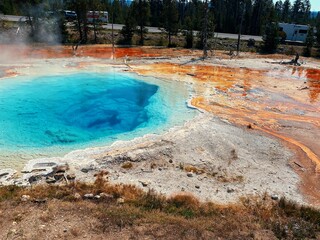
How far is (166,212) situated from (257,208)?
2806 millimetres

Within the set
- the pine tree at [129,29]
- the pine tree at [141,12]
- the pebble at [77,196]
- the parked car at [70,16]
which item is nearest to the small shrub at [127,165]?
the pebble at [77,196]

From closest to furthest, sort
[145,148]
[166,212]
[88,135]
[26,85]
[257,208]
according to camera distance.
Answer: [166,212] → [257,208] → [145,148] → [88,135] → [26,85]

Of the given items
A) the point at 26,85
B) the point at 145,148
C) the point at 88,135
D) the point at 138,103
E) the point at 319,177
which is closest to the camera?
the point at 319,177

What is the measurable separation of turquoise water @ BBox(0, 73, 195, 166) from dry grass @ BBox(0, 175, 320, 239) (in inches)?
165

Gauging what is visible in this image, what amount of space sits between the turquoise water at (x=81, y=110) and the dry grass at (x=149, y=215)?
165 inches

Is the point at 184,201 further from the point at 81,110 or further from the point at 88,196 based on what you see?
the point at 81,110

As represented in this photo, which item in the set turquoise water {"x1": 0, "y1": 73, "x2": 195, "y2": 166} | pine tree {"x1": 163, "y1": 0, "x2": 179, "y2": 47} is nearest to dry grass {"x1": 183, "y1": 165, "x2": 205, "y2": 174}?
turquoise water {"x1": 0, "y1": 73, "x2": 195, "y2": 166}

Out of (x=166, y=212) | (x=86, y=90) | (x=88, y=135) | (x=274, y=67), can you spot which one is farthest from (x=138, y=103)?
(x=274, y=67)

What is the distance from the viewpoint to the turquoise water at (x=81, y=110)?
13945 mm

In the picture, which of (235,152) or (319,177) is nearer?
(319,177)

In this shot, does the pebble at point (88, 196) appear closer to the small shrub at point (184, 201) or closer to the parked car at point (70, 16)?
the small shrub at point (184, 201)

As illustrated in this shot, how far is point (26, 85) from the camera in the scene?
2198 centimetres

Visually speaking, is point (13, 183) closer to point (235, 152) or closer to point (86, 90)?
point (235, 152)

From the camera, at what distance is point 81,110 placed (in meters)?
18.9
